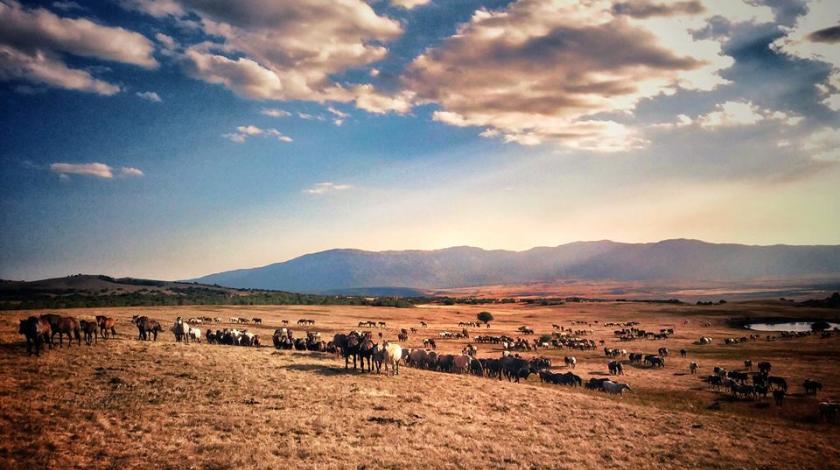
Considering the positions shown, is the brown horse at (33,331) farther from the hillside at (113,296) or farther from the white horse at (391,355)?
the hillside at (113,296)

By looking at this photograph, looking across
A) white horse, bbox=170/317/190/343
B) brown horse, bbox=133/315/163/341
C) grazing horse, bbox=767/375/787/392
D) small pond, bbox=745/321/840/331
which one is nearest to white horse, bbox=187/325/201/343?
white horse, bbox=170/317/190/343

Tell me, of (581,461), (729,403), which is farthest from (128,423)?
(729,403)

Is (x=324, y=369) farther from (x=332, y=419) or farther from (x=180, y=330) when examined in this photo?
(x=180, y=330)

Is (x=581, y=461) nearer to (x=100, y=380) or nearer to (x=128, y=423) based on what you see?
(x=128, y=423)

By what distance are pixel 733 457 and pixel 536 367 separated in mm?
20736

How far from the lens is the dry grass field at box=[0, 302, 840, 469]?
14.3 meters

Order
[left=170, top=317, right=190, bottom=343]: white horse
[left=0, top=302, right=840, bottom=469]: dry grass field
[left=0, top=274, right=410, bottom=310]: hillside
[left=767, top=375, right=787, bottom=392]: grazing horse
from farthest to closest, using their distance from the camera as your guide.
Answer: [left=0, top=274, right=410, bottom=310]: hillside < [left=170, top=317, right=190, bottom=343]: white horse < [left=767, top=375, right=787, bottom=392]: grazing horse < [left=0, top=302, right=840, bottom=469]: dry grass field

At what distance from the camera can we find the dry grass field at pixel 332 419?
14.3 m

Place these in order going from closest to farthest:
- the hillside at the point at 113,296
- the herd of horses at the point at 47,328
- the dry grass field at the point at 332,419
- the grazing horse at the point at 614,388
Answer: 1. the dry grass field at the point at 332,419
2. the herd of horses at the point at 47,328
3. the grazing horse at the point at 614,388
4. the hillside at the point at 113,296

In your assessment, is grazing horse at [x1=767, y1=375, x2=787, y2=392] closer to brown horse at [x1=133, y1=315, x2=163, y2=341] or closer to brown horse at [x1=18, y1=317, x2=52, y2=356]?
brown horse at [x1=133, y1=315, x2=163, y2=341]

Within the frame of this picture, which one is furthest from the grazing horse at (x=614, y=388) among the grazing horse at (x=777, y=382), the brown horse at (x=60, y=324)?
the brown horse at (x=60, y=324)

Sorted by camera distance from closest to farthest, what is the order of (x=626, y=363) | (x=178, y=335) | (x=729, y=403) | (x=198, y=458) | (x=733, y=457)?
(x=198, y=458) < (x=733, y=457) < (x=729, y=403) < (x=178, y=335) < (x=626, y=363)

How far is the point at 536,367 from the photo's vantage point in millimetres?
37531

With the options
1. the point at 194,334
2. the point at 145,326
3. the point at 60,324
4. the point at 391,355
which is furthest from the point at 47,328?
the point at 391,355
